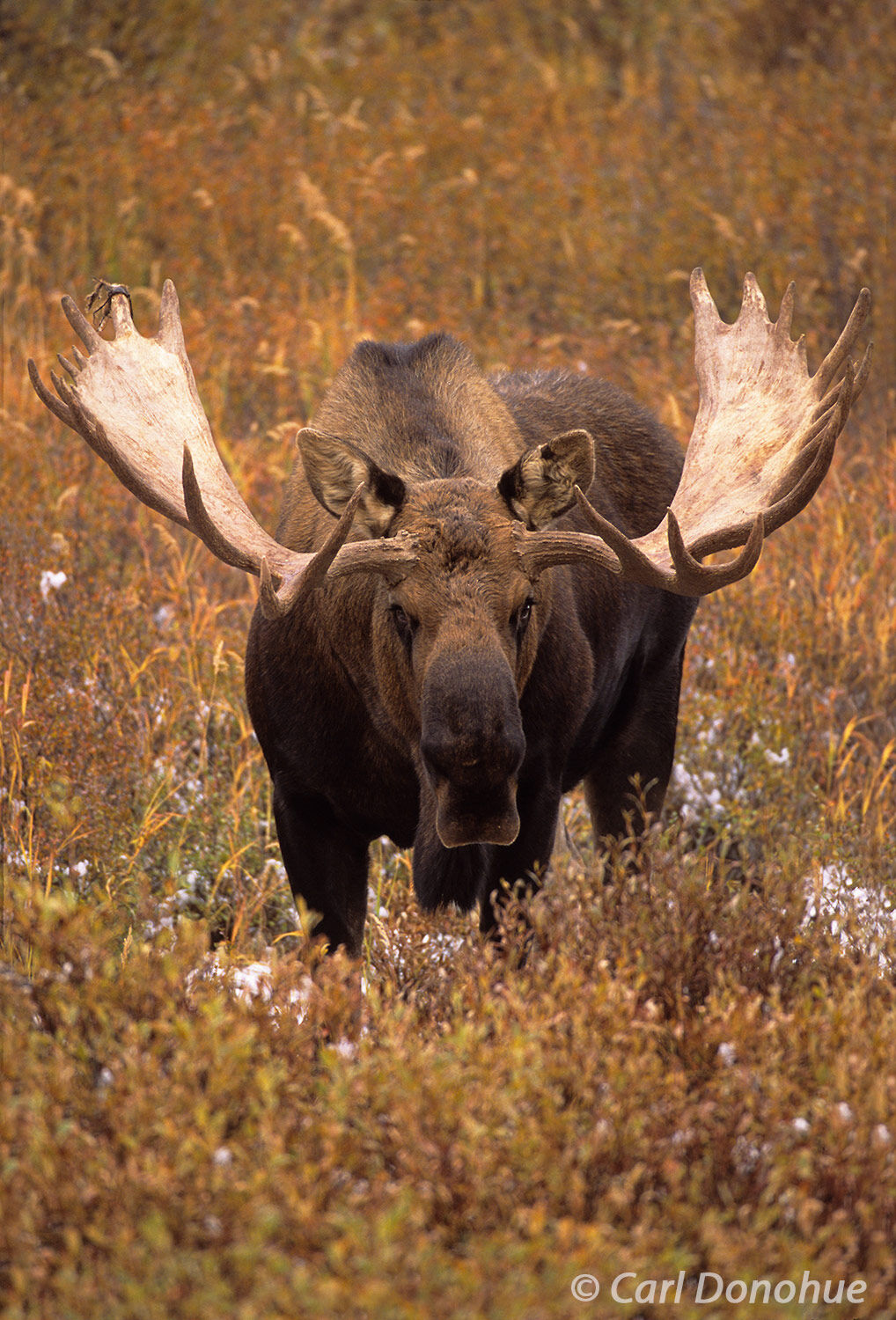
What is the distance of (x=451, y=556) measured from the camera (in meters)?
3.40

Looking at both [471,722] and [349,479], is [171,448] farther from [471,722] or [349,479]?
[471,722]

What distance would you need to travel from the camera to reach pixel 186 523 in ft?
12.7

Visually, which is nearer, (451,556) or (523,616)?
(451,556)

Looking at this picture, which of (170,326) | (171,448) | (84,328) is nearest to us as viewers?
(171,448)

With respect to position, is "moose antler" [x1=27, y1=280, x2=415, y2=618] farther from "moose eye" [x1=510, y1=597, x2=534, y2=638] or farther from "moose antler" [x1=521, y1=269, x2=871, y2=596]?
"moose antler" [x1=521, y1=269, x2=871, y2=596]

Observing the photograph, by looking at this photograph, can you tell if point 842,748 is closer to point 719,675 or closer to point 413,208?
point 719,675

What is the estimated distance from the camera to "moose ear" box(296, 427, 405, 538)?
3514mm

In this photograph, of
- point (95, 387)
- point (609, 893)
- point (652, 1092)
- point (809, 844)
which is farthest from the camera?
point (809, 844)

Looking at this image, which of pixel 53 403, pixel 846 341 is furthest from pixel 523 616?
pixel 53 403

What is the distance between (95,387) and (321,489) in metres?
1.10

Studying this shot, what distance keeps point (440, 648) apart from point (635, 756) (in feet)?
6.47

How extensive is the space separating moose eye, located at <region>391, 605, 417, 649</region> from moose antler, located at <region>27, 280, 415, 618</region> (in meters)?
0.11

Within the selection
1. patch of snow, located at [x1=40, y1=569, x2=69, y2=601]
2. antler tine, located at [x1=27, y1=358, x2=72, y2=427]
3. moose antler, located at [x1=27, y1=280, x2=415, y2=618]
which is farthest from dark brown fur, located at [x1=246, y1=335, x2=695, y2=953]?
patch of snow, located at [x1=40, y1=569, x2=69, y2=601]

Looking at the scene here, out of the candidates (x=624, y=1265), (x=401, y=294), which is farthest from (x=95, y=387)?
(x=401, y=294)
